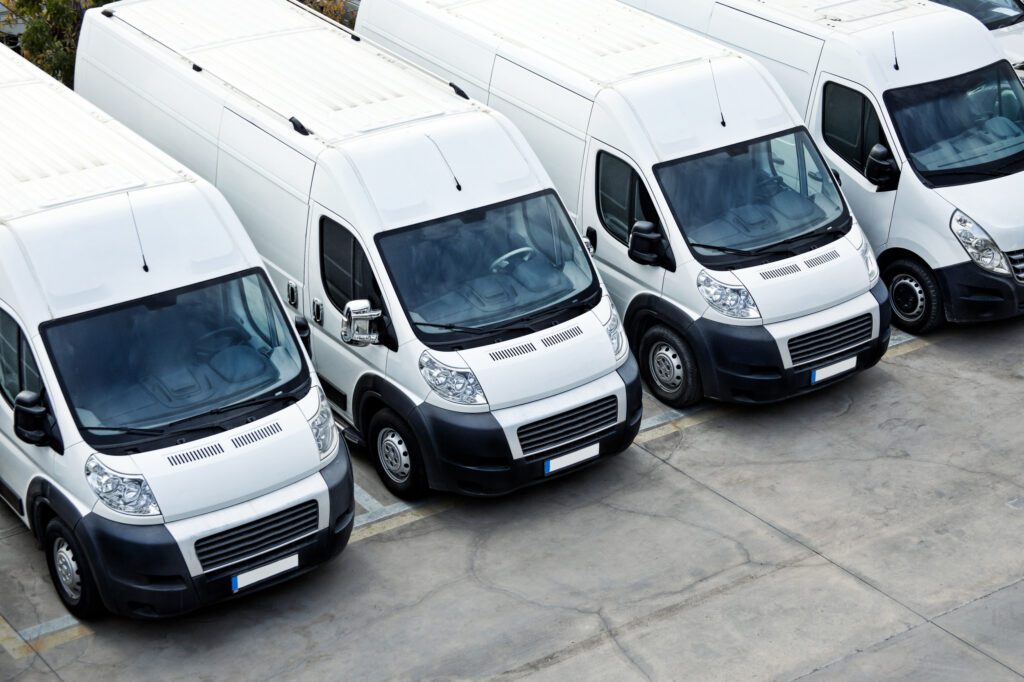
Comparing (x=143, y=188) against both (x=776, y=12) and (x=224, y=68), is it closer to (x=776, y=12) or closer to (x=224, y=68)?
(x=224, y=68)

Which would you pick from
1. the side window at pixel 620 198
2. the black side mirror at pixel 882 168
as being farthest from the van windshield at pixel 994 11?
the side window at pixel 620 198

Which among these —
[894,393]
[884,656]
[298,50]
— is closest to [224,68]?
[298,50]

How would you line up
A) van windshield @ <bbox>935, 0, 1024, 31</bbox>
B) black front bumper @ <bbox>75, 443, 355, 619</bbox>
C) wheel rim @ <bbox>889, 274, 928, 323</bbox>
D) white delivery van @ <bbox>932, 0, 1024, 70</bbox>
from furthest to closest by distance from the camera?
van windshield @ <bbox>935, 0, 1024, 31</bbox> < white delivery van @ <bbox>932, 0, 1024, 70</bbox> < wheel rim @ <bbox>889, 274, 928, 323</bbox> < black front bumper @ <bbox>75, 443, 355, 619</bbox>

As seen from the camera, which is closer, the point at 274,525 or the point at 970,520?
the point at 274,525

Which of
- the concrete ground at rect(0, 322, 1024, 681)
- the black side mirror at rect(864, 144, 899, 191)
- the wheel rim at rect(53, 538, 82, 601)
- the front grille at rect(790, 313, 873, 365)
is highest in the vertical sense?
the black side mirror at rect(864, 144, 899, 191)

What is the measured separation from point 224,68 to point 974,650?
7.35 metres

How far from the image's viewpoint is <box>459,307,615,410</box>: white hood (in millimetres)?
10258

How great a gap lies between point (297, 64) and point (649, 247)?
330 cm

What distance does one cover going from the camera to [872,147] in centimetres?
1298

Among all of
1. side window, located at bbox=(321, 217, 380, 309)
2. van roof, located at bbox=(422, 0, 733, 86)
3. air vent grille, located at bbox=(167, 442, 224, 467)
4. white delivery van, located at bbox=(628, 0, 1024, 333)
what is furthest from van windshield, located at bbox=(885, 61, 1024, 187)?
air vent grille, located at bbox=(167, 442, 224, 467)

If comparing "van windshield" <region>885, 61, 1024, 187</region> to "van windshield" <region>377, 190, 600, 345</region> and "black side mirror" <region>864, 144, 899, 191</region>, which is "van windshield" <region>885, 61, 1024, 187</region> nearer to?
"black side mirror" <region>864, 144, 899, 191</region>

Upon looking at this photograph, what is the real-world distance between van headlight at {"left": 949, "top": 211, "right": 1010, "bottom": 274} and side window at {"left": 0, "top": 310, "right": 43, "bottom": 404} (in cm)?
759

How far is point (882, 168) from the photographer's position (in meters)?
12.8

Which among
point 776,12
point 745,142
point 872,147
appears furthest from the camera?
point 776,12
